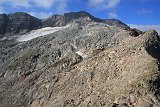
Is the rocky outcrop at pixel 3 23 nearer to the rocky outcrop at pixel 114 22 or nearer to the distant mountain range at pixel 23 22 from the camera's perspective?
the distant mountain range at pixel 23 22

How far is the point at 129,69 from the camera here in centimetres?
3397

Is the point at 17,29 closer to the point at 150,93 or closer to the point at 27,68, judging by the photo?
the point at 27,68

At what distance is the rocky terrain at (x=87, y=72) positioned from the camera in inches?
1219

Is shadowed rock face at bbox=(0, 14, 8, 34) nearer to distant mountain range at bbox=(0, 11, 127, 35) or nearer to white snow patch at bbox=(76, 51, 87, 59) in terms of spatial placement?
distant mountain range at bbox=(0, 11, 127, 35)

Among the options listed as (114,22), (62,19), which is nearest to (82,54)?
(62,19)

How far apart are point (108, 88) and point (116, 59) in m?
5.01

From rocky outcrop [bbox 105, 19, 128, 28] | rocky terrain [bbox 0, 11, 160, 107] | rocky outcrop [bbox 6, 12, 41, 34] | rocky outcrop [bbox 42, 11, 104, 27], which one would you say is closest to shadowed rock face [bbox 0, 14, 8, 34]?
rocky outcrop [bbox 6, 12, 41, 34]

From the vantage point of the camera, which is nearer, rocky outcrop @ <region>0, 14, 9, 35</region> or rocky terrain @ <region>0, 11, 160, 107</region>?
rocky terrain @ <region>0, 11, 160, 107</region>

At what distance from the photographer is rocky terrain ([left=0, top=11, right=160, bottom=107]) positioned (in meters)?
31.0

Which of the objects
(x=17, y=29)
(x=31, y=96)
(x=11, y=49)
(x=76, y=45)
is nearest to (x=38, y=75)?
(x=31, y=96)

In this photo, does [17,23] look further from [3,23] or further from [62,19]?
[62,19]

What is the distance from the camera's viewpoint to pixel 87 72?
3806 centimetres

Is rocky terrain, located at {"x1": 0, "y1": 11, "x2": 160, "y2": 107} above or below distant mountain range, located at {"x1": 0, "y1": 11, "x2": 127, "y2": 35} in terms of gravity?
below

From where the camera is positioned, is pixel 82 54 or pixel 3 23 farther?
pixel 3 23
